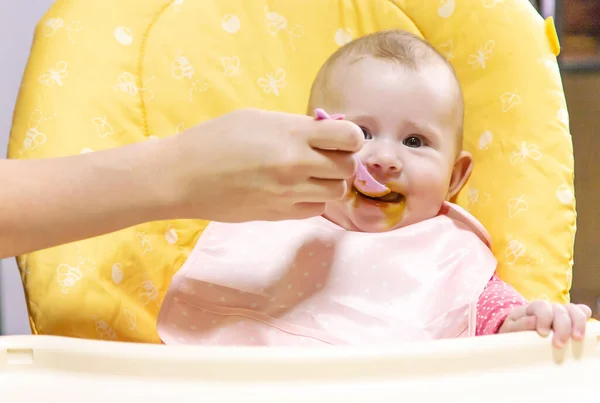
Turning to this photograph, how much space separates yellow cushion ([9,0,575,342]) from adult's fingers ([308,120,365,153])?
1.31 feet

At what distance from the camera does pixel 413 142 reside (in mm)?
971

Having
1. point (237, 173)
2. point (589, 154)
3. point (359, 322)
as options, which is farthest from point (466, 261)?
point (589, 154)

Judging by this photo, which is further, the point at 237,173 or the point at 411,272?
the point at 411,272

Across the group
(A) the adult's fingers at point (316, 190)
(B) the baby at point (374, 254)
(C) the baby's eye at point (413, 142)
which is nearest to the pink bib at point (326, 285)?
(B) the baby at point (374, 254)

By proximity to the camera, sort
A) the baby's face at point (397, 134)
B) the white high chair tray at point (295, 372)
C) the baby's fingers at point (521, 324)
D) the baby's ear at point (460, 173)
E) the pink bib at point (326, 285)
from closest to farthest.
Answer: the white high chair tray at point (295, 372) < the baby's fingers at point (521, 324) < the pink bib at point (326, 285) < the baby's face at point (397, 134) < the baby's ear at point (460, 173)

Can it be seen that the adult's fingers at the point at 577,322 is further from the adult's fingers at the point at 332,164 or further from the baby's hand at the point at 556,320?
the adult's fingers at the point at 332,164

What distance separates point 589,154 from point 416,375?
1584 millimetres

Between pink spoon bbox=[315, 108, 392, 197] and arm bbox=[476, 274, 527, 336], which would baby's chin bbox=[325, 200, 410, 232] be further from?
arm bbox=[476, 274, 527, 336]

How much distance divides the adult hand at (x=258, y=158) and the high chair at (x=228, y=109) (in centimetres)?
14

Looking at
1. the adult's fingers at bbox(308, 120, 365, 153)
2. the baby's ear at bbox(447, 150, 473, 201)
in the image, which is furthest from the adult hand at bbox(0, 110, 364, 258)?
the baby's ear at bbox(447, 150, 473, 201)

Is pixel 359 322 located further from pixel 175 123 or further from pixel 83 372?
pixel 175 123

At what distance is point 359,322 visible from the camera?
833 mm

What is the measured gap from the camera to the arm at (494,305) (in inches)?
30.8

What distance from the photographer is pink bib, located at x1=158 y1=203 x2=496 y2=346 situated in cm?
84
